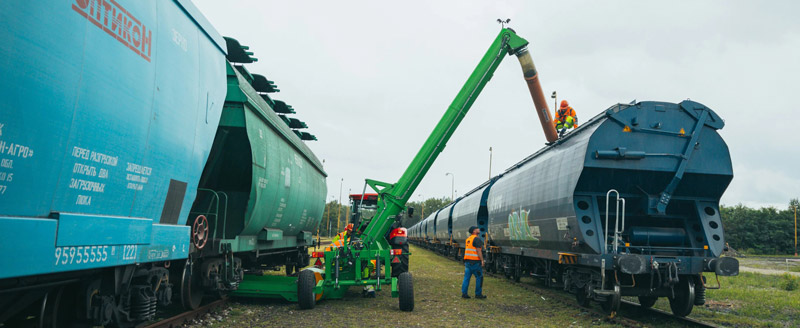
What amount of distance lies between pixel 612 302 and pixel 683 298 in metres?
1.41

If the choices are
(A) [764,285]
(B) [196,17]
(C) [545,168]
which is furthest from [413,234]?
(B) [196,17]

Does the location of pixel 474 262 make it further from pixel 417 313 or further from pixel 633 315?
pixel 633 315

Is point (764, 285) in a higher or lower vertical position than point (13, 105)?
lower

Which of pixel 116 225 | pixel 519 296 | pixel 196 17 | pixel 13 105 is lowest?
pixel 519 296

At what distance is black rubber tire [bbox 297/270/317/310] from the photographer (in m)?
9.30

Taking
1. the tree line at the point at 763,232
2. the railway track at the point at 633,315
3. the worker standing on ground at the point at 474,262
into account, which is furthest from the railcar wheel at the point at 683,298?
the tree line at the point at 763,232

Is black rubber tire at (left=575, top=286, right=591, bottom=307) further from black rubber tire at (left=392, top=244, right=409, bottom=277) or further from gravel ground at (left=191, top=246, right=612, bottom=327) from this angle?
black rubber tire at (left=392, top=244, right=409, bottom=277)

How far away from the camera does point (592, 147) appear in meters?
8.91

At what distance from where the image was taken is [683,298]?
895 cm

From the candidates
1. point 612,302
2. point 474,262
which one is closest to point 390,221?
point 474,262

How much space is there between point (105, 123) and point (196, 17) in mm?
2309

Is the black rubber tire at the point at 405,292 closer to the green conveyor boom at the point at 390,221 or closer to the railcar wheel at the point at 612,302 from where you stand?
the green conveyor boom at the point at 390,221

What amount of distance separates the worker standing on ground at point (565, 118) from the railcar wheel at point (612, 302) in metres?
4.43

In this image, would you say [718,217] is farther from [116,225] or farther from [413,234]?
[413,234]
